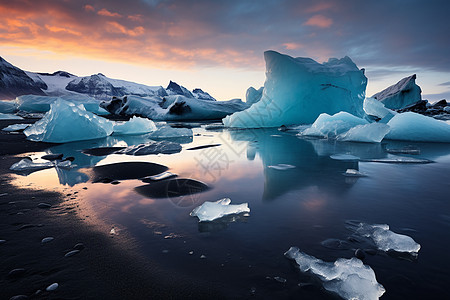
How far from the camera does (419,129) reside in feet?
19.4

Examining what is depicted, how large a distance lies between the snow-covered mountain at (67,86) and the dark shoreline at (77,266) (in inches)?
2288

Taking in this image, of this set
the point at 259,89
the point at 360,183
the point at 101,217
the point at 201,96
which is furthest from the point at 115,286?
the point at 201,96

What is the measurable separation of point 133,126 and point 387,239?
8.60 m

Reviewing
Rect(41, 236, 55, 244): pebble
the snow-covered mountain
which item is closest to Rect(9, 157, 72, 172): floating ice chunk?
Rect(41, 236, 55, 244): pebble

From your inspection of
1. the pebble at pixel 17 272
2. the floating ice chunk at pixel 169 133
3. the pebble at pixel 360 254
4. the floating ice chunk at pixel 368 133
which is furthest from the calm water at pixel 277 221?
the floating ice chunk at pixel 169 133

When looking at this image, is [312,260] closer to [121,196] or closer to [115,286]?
[115,286]

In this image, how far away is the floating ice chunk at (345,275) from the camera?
955 millimetres

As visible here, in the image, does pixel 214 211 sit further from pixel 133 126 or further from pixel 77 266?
pixel 133 126

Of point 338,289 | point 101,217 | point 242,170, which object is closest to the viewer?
point 338,289

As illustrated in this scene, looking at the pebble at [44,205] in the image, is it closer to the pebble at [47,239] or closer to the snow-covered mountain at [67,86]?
the pebble at [47,239]

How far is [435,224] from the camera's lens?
1541mm

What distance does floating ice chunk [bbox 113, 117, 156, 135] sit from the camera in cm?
848

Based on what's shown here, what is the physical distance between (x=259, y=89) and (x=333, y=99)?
1162 centimetres

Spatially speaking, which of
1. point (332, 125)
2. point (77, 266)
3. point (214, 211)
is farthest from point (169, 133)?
point (77, 266)
